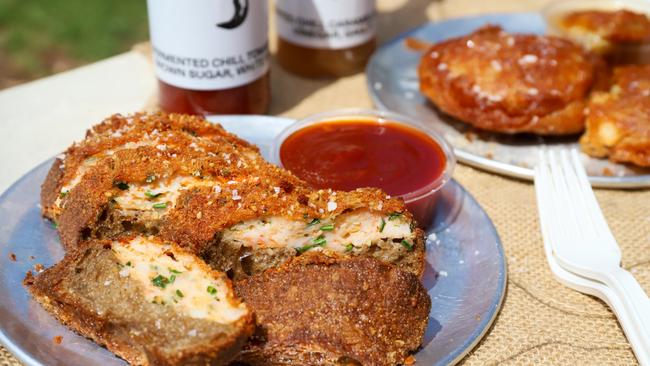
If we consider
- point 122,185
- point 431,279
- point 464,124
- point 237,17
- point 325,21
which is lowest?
point 464,124

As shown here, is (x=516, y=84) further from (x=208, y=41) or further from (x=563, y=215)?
(x=208, y=41)

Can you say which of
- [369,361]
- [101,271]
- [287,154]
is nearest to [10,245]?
[101,271]


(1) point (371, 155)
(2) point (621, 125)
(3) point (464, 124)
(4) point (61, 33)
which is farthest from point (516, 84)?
(4) point (61, 33)

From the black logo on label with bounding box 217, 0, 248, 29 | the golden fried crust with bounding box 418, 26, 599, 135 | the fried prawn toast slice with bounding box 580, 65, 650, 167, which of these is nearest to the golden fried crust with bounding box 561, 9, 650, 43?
the golden fried crust with bounding box 418, 26, 599, 135

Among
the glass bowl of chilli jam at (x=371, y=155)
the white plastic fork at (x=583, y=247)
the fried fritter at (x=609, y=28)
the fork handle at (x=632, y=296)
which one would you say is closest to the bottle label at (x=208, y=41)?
the glass bowl of chilli jam at (x=371, y=155)

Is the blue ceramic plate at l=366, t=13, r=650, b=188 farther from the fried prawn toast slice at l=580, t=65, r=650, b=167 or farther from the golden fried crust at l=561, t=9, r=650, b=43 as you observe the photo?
the golden fried crust at l=561, t=9, r=650, b=43
